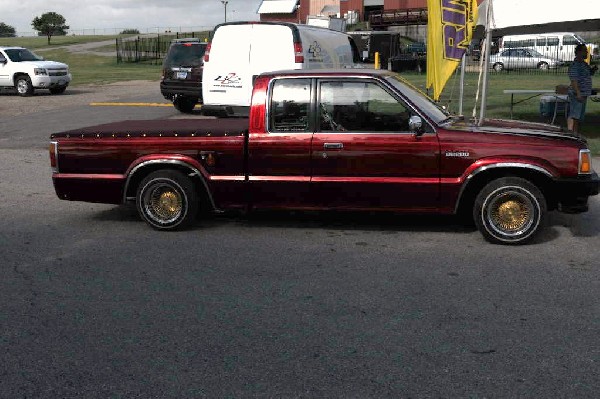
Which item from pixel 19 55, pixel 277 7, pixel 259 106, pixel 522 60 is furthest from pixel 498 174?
pixel 277 7

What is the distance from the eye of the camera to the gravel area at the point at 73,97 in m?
21.8

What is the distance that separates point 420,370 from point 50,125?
1481 centimetres

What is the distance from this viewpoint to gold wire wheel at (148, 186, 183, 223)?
7.04 m

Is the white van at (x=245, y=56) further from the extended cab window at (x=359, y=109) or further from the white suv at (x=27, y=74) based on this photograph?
the white suv at (x=27, y=74)

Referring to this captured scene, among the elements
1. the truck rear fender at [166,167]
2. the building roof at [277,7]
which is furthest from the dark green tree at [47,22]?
the truck rear fender at [166,167]

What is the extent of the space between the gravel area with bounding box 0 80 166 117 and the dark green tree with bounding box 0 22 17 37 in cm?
11503

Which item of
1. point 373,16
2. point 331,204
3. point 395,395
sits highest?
point 373,16

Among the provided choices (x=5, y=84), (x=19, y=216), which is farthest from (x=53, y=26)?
(x=19, y=216)

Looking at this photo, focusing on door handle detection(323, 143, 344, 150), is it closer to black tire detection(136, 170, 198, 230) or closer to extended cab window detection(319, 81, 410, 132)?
extended cab window detection(319, 81, 410, 132)

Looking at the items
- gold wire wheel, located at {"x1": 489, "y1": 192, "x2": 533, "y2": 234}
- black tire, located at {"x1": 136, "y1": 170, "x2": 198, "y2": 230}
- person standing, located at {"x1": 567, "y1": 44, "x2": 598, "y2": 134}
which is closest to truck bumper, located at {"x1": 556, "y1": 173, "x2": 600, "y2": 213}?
gold wire wheel, located at {"x1": 489, "y1": 192, "x2": 533, "y2": 234}

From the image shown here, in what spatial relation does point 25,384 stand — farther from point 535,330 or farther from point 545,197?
point 545,197

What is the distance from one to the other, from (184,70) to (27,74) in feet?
32.5

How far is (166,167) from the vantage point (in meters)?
7.04

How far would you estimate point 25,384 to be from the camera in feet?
12.3
